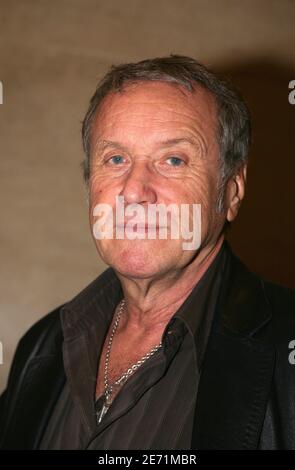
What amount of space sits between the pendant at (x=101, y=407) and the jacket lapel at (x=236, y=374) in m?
0.22

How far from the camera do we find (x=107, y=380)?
1.03 metres

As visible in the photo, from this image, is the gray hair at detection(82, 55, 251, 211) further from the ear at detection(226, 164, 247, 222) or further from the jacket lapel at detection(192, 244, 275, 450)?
the jacket lapel at detection(192, 244, 275, 450)

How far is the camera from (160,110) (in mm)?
957

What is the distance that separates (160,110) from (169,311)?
0.43 meters

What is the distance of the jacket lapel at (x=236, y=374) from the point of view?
2.56ft

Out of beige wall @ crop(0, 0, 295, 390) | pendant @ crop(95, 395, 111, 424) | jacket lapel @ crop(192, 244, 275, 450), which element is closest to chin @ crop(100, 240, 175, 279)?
jacket lapel @ crop(192, 244, 275, 450)

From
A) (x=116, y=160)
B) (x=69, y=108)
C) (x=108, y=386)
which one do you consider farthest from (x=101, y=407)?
(x=69, y=108)

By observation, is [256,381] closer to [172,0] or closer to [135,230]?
[135,230]

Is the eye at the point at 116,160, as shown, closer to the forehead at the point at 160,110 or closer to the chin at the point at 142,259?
the forehead at the point at 160,110

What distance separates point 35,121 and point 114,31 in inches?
19.4

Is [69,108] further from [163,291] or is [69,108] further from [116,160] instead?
[163,291]

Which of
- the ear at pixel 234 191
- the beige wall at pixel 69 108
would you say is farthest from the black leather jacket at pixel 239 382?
the beige wall at pixel 69 108

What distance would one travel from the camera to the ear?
107 centimetres

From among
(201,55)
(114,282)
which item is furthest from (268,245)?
(114,282)
